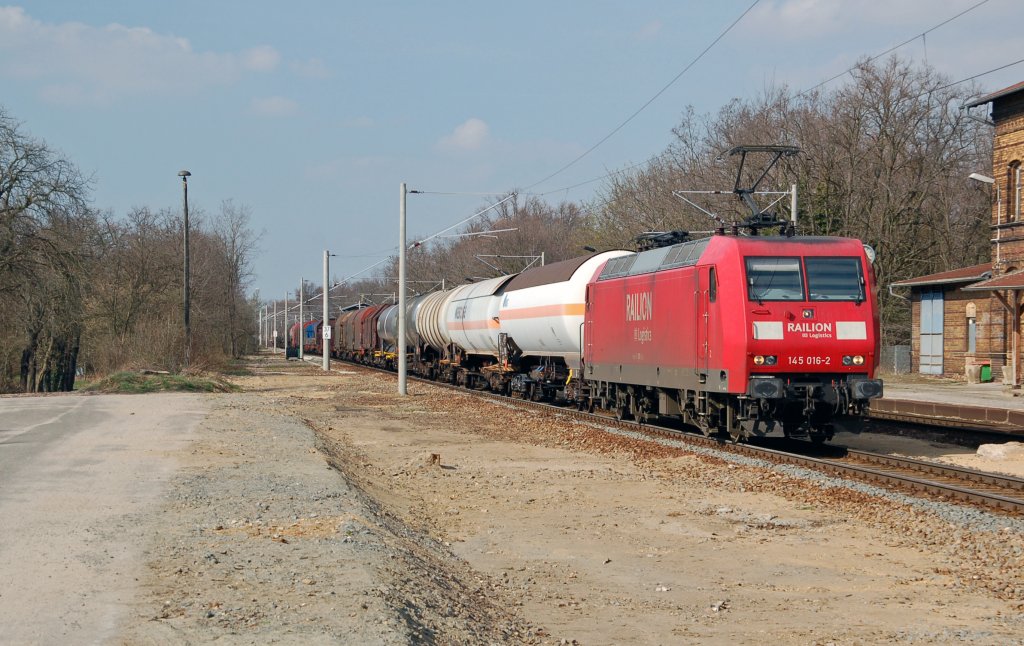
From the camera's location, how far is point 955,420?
24.2 metres

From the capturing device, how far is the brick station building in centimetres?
3525

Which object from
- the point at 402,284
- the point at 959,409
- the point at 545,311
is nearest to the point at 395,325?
the point at 402,284

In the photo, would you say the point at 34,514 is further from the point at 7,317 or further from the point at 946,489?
the point at 7,317

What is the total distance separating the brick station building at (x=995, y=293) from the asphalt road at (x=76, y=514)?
85.8ft

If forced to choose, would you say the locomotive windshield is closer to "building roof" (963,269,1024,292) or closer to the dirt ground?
the dirt ground

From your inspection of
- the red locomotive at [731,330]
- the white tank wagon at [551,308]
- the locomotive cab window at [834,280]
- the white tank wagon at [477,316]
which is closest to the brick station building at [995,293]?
the white tank wagon at [551,308]

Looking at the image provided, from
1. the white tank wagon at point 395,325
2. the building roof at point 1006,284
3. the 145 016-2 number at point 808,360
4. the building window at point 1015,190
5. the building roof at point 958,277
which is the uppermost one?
the building window at point 1015,190

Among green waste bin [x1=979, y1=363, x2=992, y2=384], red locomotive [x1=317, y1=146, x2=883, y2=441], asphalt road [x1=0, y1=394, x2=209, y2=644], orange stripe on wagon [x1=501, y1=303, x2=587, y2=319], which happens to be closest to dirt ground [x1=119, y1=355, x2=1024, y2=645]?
asphalt road [x1=0, y1=394, x2=209, y2=644]

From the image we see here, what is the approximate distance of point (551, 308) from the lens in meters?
25.7

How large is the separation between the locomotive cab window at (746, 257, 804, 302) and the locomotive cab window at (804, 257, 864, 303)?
20cm

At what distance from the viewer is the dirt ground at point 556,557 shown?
269 inches

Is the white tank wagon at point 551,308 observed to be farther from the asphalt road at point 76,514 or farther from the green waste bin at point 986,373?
the green waste bin at point 986,373

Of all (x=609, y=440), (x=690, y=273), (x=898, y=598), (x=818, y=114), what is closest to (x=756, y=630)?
(x=898, y=598)

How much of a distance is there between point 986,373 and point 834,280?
26.0 meters
